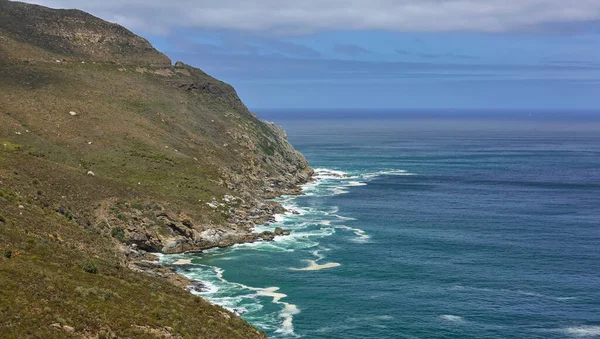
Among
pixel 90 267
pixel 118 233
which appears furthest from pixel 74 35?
pixel 90 267

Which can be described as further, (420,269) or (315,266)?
(315,266)

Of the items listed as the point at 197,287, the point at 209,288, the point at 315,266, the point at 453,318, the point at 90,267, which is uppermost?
the point at 90,267

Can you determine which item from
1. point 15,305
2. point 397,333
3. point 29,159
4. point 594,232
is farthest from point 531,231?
point 15,305

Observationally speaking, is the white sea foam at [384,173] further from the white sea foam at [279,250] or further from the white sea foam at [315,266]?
the white sea foam at [315,266]

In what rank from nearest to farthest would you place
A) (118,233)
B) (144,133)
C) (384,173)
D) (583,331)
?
(583,331) < (118,233) < (144,133) < (384,173)

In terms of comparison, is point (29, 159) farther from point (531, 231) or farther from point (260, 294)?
point (531, 231)

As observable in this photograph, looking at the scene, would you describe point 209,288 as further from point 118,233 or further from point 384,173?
point 384,173

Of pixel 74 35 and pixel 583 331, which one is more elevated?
pixel 74 35
